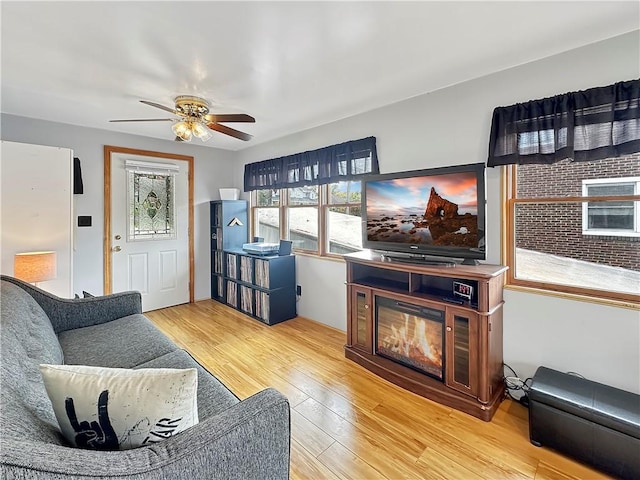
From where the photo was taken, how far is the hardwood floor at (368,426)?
5.24ft

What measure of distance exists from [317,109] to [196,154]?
93.8 inches

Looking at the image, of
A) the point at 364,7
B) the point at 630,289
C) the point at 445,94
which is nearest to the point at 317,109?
the point at 445,94

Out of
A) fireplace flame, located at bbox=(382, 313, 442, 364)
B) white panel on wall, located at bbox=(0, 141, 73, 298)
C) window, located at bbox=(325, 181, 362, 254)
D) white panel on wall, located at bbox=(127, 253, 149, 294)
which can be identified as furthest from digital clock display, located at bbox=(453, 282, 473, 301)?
white panel on wall, located at bbox=(127, 253, 149, 294)

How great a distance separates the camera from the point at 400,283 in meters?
2.66

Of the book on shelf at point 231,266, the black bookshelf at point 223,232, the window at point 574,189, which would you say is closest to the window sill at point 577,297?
the window at point 574,189

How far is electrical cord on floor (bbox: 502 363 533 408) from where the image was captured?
6.98 feet

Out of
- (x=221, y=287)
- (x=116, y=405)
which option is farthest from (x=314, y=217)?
(x=116, y=405)

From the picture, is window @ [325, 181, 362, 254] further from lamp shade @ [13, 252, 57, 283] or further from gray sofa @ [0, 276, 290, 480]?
lamp shade @ [13, 252, 57, 283]

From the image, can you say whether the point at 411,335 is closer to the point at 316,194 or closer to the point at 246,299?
the point at 316,194

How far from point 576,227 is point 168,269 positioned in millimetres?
4598

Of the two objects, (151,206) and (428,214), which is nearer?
(428,214)

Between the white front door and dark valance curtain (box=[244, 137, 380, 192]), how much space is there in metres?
1.18

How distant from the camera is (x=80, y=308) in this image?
226cm

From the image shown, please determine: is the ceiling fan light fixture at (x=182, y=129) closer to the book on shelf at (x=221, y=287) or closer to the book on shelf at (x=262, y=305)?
the book on shelf at (x=262, y=305)
